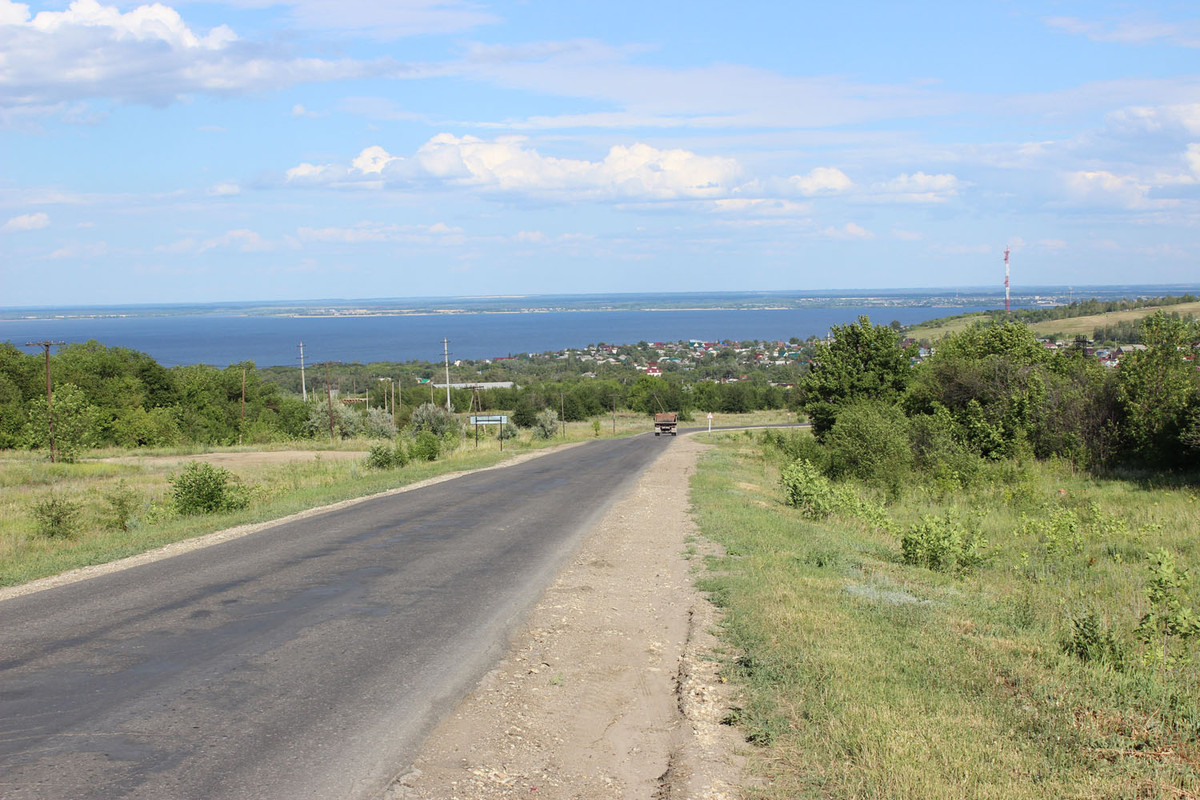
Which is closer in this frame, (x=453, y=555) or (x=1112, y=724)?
(x=1112, y=724)

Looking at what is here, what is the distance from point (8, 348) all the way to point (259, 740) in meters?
76.5

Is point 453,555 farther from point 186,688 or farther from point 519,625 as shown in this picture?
point 186,688

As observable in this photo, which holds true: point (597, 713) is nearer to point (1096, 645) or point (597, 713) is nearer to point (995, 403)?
point (1096, 645)

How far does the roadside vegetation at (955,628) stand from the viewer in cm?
527

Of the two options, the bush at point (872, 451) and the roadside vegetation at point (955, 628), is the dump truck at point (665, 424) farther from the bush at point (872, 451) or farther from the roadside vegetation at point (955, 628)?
the roadside vegetation at point (955, 628)

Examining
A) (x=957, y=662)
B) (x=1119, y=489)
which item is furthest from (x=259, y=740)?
(x=1119, y=489)

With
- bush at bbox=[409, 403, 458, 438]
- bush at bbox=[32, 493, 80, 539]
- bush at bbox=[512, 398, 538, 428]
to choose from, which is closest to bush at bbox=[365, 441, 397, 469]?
bush at bbox=[32, 493, 80, 539]

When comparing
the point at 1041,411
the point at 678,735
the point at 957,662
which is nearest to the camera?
the point at 678,735

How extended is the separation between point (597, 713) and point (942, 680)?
2.77 m

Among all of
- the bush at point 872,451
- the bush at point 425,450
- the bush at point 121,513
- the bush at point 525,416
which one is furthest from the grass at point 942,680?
the bush at point 525,416

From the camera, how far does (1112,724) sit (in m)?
5.93

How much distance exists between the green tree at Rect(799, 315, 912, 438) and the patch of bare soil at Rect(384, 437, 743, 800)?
3236cm

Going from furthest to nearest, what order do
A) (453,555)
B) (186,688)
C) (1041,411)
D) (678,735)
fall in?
1. (1041,411)
2. (453,555)
3. (186,688)
4. (678,735)

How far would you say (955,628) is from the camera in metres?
8.65
